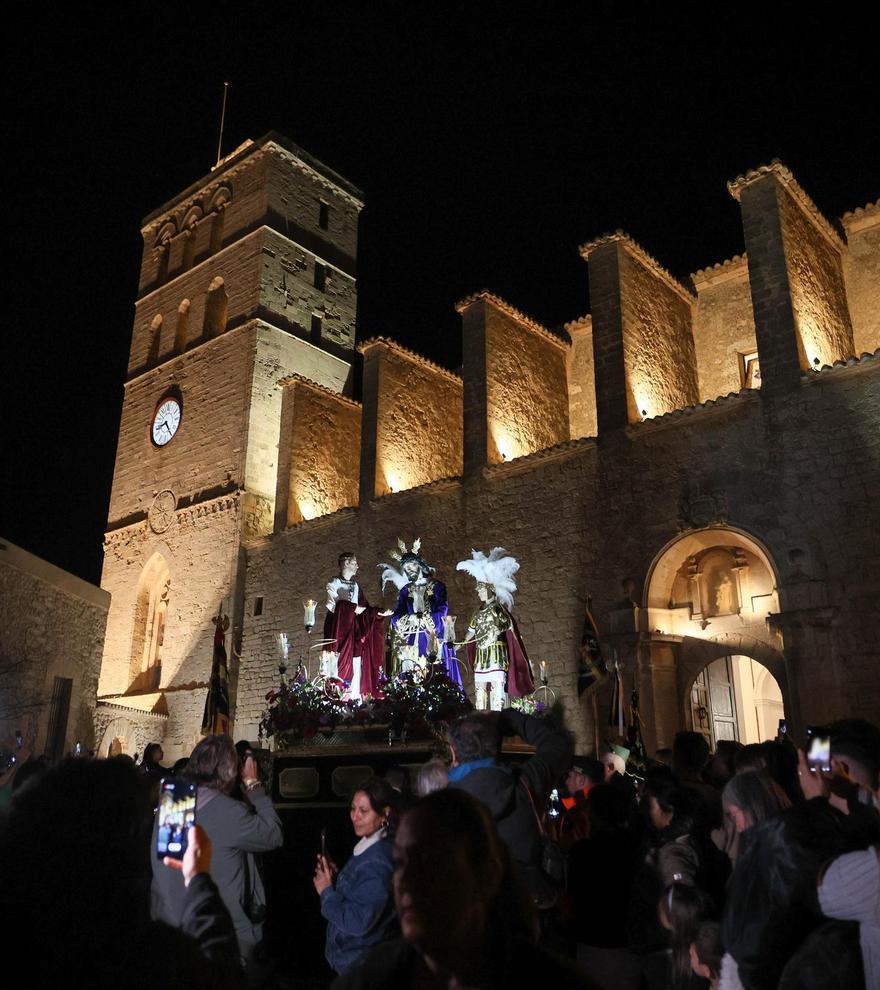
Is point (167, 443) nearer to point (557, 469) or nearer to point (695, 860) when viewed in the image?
point (557, 469)

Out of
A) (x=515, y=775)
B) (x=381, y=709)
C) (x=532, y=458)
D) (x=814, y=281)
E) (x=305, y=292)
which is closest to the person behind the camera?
(x=515, y=775)

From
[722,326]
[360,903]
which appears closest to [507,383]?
[722,326]

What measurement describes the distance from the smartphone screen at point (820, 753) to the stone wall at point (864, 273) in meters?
13.4

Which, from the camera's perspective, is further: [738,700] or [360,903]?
[738,700]

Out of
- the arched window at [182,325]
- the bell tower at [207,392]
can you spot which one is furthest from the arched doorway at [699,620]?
the arched window at [182,325]

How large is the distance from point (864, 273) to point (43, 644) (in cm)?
1612

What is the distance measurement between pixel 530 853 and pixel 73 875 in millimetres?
2184

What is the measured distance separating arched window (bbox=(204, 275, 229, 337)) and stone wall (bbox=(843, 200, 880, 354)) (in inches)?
575

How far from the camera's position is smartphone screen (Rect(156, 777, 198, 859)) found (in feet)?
7.01

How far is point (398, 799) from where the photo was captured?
350cm

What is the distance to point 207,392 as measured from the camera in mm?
21344

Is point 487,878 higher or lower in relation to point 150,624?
lower

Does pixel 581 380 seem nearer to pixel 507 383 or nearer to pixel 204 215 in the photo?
pixel 507 383

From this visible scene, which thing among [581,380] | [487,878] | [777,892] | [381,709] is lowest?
[777,892]
